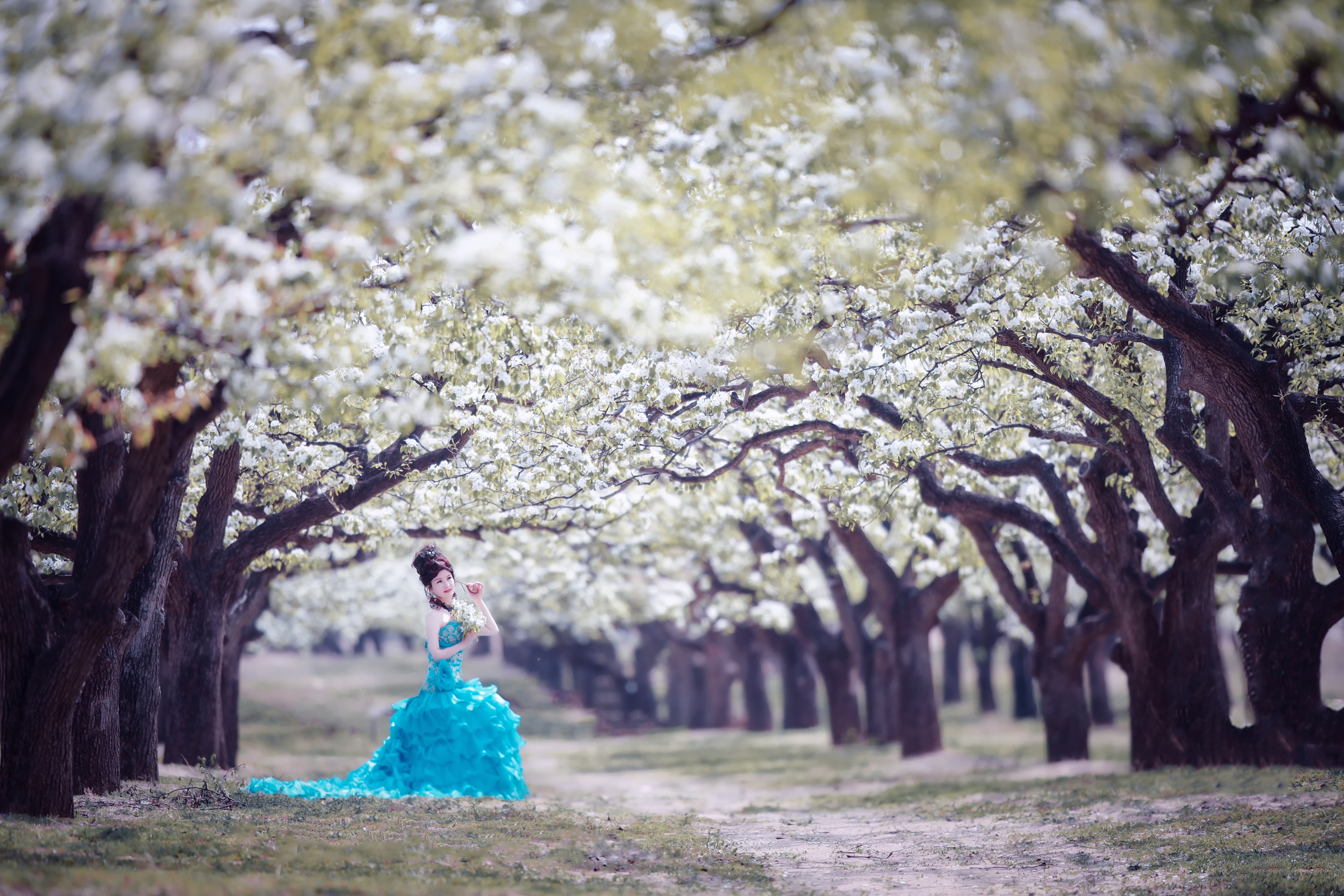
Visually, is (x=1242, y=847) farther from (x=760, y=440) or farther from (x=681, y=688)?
(x=681, y=688)

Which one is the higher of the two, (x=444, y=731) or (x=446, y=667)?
(x=446, y=667)

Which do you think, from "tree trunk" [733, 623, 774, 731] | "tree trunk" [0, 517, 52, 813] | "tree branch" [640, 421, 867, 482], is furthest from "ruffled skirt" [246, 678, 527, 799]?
"tree trunk" [733, 623, 774, 731]

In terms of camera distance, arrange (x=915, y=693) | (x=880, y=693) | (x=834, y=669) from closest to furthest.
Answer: (x=915, y=693) < (x=880, y=693) < (x=834, y=669)

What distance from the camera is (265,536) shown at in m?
15.4

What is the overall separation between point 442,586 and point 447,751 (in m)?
2.26

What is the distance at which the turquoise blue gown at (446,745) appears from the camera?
49.0 feet

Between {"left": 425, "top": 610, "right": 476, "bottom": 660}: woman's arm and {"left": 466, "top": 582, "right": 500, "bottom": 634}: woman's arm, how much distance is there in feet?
0.80

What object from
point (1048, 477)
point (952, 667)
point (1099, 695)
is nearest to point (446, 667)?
point (1048, 477)

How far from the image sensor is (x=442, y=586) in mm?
15055

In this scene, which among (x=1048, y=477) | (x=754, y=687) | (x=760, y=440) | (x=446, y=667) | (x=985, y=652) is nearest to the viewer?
(x=760, y=440)

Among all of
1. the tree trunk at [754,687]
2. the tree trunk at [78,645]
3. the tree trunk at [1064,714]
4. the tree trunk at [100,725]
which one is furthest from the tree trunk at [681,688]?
the tree trunk at [78,645]

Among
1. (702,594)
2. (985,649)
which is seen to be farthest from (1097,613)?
(985,649)

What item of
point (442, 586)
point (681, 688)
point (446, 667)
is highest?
point (442, 586)

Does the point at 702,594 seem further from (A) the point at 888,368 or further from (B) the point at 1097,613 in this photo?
(A) the point at 888,368
